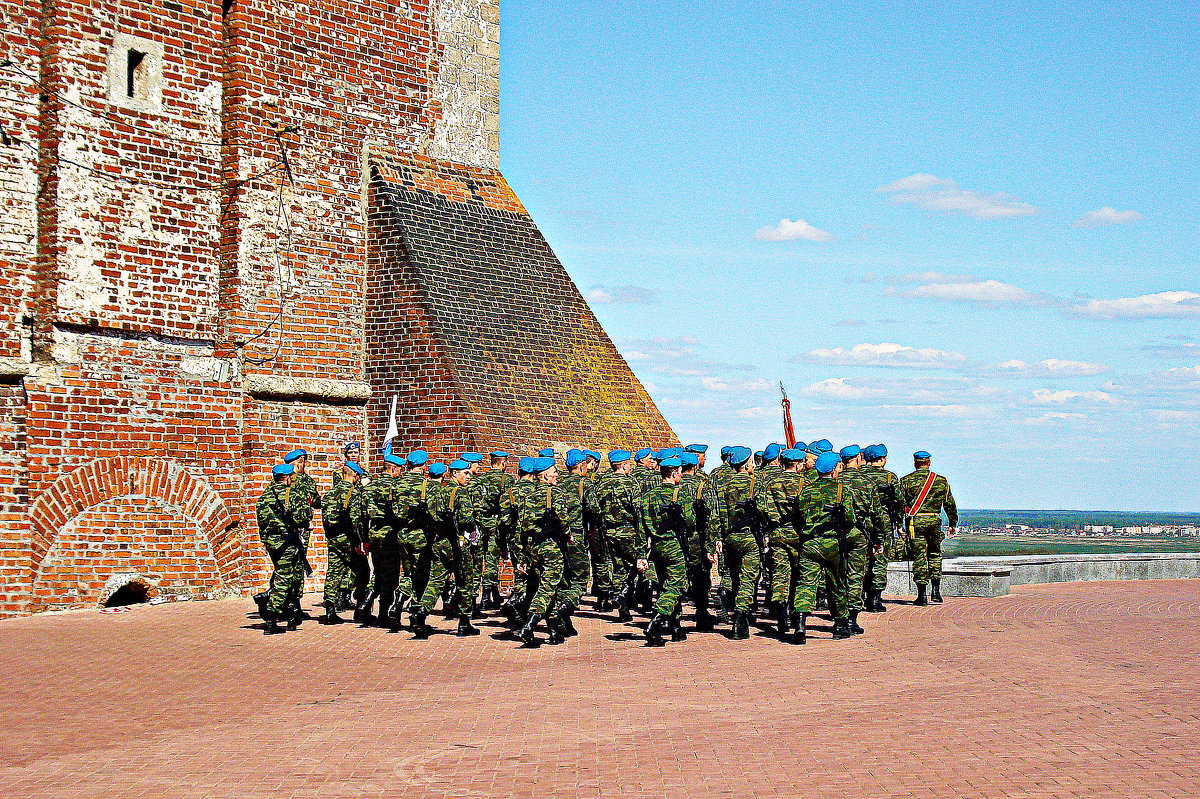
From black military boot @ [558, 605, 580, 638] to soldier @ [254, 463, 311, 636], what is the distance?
2.67 meters

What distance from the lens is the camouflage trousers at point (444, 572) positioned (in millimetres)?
13039

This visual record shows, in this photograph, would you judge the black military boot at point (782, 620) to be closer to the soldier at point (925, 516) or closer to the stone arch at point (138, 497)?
the soldier at point (925, 516)

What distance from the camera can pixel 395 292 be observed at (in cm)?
1848

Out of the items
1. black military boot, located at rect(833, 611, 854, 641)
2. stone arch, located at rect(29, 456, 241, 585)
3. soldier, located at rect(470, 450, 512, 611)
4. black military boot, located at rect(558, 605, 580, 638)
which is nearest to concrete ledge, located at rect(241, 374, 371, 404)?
stone arch, located at rect(29, 456, 241, 585)

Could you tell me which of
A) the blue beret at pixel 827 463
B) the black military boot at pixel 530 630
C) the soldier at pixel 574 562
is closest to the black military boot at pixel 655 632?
the soldier at pixel 574 562

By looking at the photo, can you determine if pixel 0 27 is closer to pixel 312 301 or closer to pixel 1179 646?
pixel 312 301

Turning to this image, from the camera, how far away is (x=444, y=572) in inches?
519

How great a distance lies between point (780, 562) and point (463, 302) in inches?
294

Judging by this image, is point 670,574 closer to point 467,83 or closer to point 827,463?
point 827,463

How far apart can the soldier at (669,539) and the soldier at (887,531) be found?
9.37 ft

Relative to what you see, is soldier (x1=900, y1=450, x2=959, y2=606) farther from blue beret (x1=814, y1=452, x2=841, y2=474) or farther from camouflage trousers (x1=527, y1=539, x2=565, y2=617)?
camouflage trousers (x1=527, y1=539, x2=565, y2=617)

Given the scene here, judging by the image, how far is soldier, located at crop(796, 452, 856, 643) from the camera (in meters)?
12.9

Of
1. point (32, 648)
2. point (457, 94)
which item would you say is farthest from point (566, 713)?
point (457, 94)

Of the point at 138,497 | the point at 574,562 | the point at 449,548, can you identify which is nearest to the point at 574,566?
the point at 574,562
